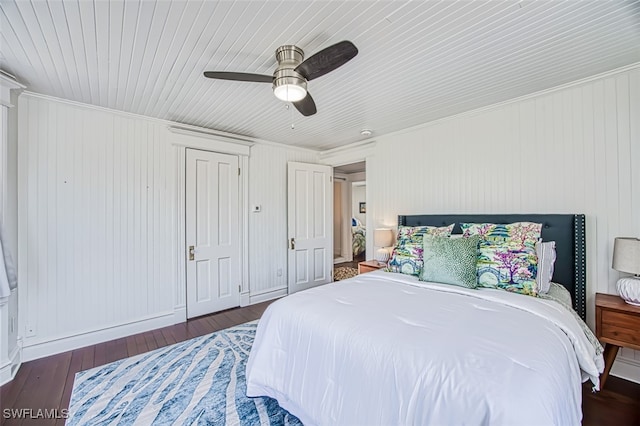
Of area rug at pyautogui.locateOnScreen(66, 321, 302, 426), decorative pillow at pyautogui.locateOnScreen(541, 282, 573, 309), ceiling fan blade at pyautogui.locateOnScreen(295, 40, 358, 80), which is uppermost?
ceiling fan blade at pyautogui.locateOnScreen(295, 40, 358, 80)

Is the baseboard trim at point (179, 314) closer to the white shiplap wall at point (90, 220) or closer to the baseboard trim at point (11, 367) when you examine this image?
the white shiplap wall at point (90, 220)

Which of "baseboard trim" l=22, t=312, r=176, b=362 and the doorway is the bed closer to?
"baseboard trim" l=22, t=312, r=176, b=362

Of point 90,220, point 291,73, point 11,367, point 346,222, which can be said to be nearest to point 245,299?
point 90,220

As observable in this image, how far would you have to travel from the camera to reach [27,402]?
1.96 m

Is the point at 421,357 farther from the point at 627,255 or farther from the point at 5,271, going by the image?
the point at 5,271

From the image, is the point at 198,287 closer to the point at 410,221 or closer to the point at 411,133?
the point at 410,221

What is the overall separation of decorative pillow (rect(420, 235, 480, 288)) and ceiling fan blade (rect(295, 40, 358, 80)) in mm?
1618

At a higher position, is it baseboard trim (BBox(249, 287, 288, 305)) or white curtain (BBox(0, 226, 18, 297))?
white curtain (BBox(0, 226, 18, 297))

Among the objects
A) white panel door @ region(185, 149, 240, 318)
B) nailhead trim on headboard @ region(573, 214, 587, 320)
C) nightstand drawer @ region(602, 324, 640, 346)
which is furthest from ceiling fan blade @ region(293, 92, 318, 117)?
nightstand drawer @ region(602, 324, 640, 346)

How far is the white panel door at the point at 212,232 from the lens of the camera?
3.55 meters

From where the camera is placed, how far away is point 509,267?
82.4 inches

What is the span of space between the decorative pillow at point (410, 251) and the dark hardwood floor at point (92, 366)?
56.6 inches

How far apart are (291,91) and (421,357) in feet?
5.72

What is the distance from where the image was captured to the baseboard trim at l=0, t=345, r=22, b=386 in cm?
219
